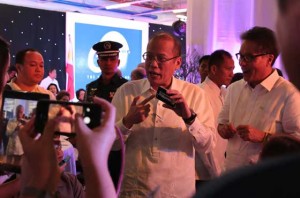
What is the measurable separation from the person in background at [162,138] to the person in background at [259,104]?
0.20 metres

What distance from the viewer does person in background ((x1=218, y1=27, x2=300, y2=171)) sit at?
2.12 metres

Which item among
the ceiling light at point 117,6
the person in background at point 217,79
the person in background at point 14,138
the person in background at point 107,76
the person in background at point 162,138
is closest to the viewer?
the person in background at point 14,138

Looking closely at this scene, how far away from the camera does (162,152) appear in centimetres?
206

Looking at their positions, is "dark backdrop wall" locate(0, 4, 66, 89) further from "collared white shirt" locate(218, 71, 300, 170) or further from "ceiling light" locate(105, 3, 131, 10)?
"collared white shirt" locate(218, 71, 300, 170)

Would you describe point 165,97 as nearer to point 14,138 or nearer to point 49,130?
point 14,138

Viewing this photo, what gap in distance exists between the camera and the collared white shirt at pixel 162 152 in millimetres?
2059

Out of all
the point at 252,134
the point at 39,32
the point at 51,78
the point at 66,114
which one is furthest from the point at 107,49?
the point at 39,32

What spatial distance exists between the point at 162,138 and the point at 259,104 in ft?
1.73

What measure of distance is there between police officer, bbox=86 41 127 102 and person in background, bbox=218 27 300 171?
4.52ft

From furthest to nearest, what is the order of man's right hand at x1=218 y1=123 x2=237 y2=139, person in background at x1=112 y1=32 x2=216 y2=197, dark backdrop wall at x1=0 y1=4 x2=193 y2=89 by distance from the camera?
dark backdrop wall at x1=0 y1=4 x2=193 y2=89 → man's right hand at x1=218 y1=123 x2=237 y2=139 → person in background at x1=112 y1=32 x2=216 y2=197

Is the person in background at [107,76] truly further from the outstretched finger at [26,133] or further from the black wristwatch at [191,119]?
the outstretched finger at [26,133]

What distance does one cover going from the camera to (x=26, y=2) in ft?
33.2

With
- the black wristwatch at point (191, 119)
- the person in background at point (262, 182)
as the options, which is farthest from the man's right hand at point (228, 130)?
the person in background at point (262, 182)

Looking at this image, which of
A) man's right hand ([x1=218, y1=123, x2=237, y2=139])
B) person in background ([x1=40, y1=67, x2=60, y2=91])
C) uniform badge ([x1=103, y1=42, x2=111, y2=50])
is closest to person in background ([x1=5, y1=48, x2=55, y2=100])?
uniform badge ([x1=103, y1=42, x2=111, y2=50])
